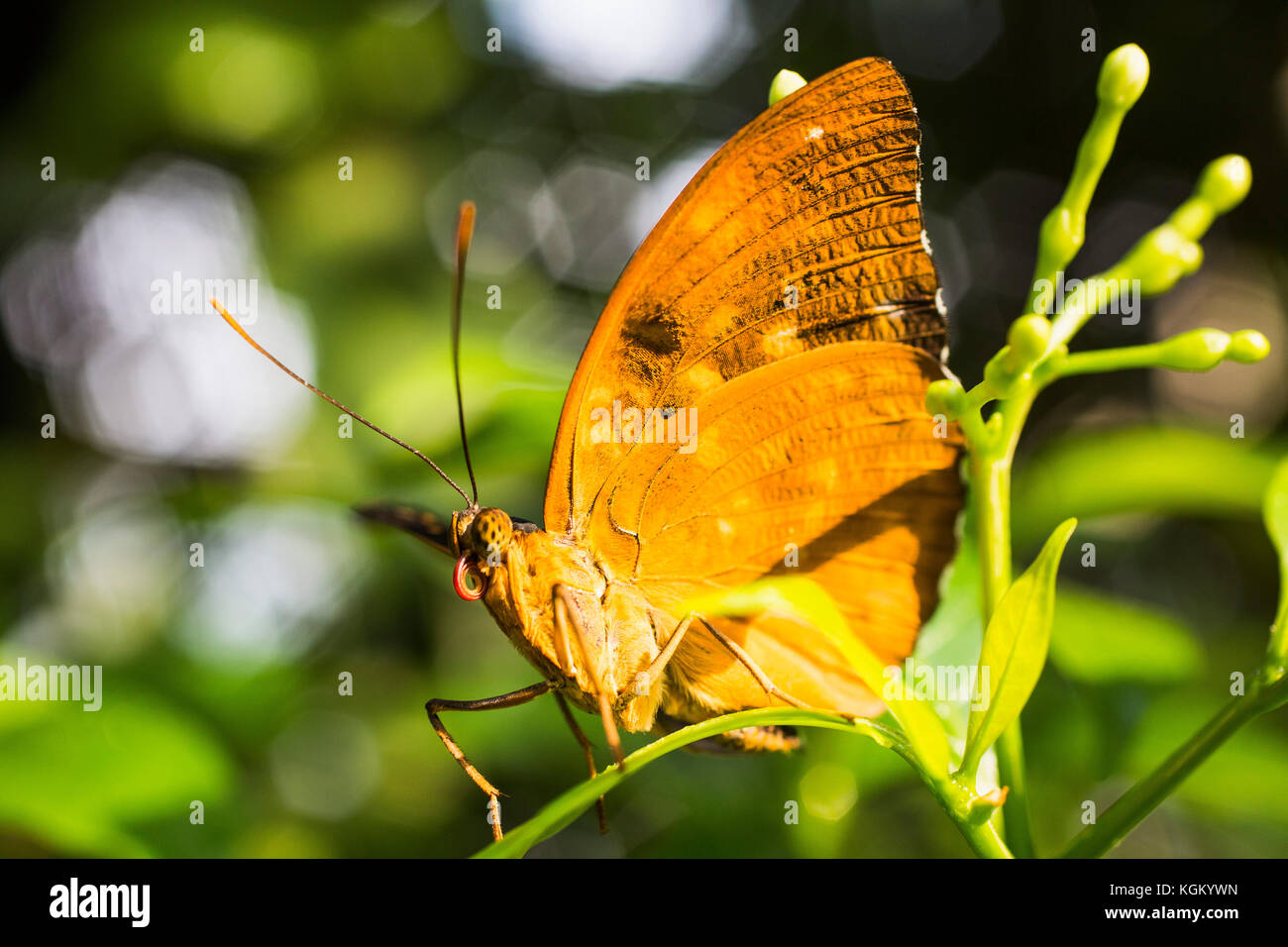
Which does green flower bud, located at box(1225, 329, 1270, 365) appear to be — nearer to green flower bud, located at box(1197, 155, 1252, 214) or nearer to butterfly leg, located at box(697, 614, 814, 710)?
green flower bud, located at box(1197, 155, 1252, 214)

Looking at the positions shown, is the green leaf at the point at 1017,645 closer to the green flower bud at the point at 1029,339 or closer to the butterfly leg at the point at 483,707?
the green flower bud at the point at 1029,339

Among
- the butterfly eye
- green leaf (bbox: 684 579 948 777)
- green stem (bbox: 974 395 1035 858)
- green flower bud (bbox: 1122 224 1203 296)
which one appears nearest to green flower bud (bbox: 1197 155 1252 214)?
green flower bud (bbox: 1122 224 1203 296)

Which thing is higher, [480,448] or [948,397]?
[480,448]

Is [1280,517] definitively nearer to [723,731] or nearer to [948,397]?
[948,397]

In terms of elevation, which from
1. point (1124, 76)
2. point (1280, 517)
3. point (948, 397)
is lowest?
point (1280, 517)

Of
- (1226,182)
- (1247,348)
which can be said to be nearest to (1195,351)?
(1247,348)

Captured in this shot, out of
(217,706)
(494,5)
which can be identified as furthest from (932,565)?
(494,5)
